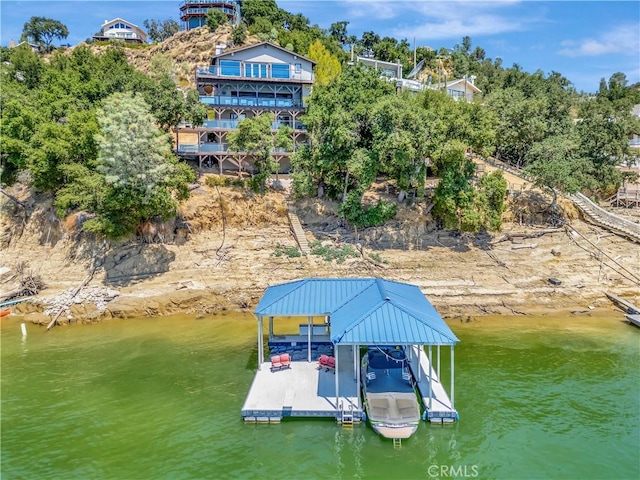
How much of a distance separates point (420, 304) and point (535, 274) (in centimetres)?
1620

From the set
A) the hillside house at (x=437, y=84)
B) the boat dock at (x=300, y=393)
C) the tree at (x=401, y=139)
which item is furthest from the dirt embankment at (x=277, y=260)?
the hillside house at (x=437, y=84)

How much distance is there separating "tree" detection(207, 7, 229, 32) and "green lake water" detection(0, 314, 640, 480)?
217ft

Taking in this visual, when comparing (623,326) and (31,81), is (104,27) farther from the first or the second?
(623,326)

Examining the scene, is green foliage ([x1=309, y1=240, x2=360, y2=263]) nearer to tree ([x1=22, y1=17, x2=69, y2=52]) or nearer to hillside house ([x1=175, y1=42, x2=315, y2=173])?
hillside house ([x1=175, y1=42, x2=315, y2=173])

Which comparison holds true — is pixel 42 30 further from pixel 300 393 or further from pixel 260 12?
pixel 300 393

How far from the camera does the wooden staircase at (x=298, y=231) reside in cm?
3553

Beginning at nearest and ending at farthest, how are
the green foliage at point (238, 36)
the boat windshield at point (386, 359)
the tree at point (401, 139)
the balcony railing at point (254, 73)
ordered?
the boat windshield at point (386, 359), the tree at point (401, 139), the balcony railing at point (254, 73), the green foliage at point (238, 36)

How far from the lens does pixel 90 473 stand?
→ 1527 cm

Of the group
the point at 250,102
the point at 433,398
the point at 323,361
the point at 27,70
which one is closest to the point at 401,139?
the point at 250,102

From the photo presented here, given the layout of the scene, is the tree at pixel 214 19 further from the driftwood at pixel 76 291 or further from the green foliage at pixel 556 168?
the driftwood at pixel 76 291

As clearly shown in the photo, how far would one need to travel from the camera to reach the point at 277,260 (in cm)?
3425

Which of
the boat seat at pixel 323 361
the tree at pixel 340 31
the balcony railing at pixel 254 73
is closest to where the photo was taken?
the boat seat at pixel 323 361

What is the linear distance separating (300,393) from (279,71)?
121ft

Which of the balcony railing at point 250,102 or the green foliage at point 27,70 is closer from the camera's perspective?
the balcony railing at point 250,102
